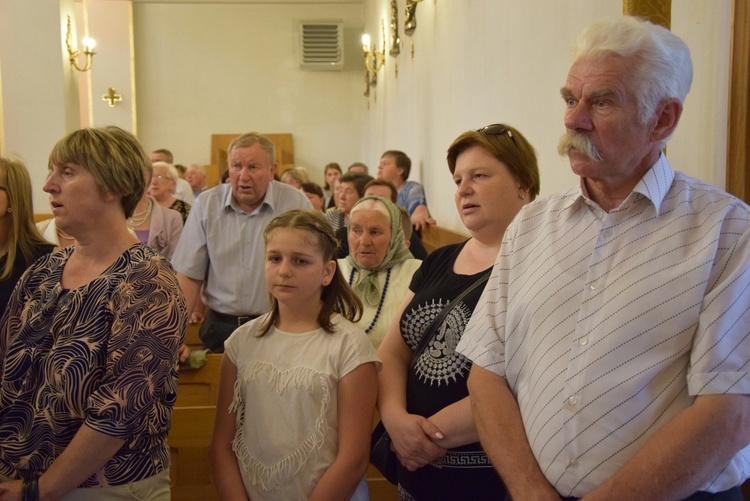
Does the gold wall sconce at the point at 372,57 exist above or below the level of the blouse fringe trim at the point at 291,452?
above

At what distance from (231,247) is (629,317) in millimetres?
2736

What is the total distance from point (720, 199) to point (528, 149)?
0.79 meters

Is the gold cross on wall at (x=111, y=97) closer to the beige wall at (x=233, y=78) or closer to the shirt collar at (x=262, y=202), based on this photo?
the beige wall at (x=233, y=78)

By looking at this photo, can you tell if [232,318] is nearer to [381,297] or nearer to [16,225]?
[381,297]

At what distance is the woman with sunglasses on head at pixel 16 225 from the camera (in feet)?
8.62

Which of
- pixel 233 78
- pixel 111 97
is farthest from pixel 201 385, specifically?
pixel 233 78

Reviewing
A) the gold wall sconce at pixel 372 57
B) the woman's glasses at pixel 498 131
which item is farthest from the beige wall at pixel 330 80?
the woman's glasses at pixel 498 131

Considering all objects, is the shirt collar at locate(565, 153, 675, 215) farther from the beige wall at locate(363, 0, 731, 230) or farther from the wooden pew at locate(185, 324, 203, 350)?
the wooden pew at locate(185, 324, 203, 350)

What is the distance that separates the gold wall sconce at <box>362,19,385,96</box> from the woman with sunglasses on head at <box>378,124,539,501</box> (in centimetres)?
797

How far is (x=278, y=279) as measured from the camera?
212 centimetres

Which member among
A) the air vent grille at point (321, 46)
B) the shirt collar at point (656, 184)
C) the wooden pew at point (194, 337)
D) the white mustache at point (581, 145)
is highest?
the air vent grille at point (321, 46)

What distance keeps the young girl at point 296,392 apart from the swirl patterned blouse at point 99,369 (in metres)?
0.25

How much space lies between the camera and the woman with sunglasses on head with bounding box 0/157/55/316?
2.63m

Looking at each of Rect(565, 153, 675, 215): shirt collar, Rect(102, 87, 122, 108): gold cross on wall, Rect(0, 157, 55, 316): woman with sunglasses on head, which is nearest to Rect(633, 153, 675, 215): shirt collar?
Rect(565, 153, 675, 215): shirt collar
